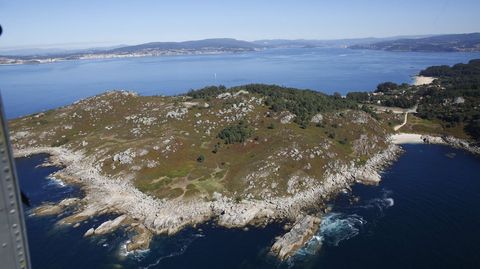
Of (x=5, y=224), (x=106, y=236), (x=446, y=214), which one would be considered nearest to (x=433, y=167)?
(x=446, y=214)

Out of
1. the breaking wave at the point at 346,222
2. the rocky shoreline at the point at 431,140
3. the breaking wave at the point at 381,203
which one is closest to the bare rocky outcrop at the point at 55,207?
the breaking wave at the point at 346,222

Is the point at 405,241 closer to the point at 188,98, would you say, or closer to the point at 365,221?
the point at 365,221

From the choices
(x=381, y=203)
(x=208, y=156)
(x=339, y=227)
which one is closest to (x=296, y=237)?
(x=339, y=227)

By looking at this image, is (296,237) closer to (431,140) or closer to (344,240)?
(344,240)

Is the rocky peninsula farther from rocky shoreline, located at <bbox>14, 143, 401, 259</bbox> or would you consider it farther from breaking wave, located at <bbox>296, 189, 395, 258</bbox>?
breaking wave, located at <bbox>296, 189, 395, 258</bbox>

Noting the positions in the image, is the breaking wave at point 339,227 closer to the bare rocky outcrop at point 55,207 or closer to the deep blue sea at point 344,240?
the deep blue sea at point 344,240

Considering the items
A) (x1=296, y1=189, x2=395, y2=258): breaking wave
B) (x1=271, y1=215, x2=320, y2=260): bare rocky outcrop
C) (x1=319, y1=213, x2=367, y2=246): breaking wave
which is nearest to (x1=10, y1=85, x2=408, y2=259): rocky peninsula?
(x1=271, y1=215, x2=320, y2=260): bare rocky outcrop

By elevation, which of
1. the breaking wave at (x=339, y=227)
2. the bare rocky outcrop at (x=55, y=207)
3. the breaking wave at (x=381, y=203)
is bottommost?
the breaking wave at (x=339, y=227)
